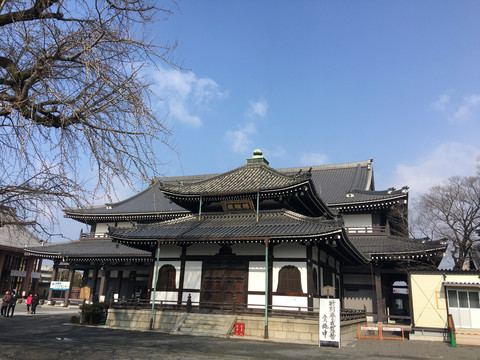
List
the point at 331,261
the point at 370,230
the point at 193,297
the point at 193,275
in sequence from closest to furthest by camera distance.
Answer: the point at 193,297
the point at 193,275
the point at 331,261
the point at 370,230

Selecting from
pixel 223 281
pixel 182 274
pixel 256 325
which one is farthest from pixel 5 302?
pixel 256 325

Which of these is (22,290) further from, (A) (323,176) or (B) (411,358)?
(B) (411,358)

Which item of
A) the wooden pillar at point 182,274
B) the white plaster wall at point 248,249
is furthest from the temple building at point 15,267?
the white plaster wall at point 248,249

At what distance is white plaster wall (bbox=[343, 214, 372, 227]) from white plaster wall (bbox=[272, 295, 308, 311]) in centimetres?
1139

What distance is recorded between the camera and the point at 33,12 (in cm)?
616

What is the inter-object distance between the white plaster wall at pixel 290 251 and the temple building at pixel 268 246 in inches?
1.9

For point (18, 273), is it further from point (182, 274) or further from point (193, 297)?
point (193, 297)

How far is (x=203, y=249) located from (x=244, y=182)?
4668 mm

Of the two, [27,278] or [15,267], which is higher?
[15,267]

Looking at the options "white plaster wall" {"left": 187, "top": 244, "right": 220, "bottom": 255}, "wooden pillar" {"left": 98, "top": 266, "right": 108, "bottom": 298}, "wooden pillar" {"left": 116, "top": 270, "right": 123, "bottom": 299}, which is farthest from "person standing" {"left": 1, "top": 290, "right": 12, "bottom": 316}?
"white plaster wall" {"left": 187, "top": 244, "right": 220, "bottom": 255}

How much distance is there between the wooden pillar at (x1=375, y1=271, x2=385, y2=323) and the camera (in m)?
22.5

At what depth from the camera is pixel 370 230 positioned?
25.8m

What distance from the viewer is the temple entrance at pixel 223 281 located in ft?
60.0

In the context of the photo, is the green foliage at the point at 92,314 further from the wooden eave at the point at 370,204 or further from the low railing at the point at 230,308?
the wooden eave at the point at 370,204
